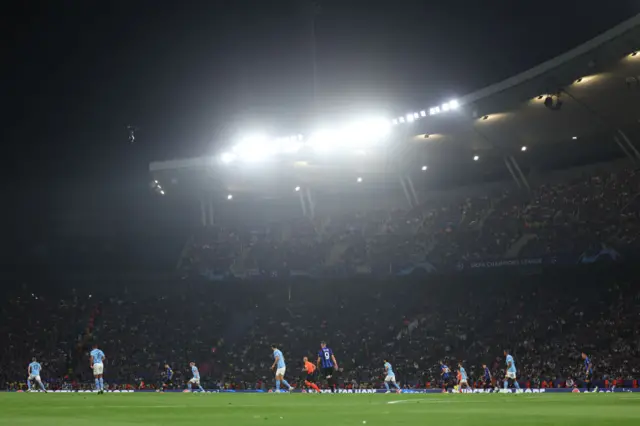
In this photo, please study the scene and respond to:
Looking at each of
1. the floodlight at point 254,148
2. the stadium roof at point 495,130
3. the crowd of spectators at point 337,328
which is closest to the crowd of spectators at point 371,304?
the crowd of spectators at point 337,328

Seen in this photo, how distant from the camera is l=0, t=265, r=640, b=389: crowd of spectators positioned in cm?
4116

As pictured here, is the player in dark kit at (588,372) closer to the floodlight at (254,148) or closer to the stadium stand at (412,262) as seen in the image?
the stadium stand at (412,262)

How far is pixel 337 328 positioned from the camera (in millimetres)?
51719

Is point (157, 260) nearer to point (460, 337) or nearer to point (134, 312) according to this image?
point (134, 312)

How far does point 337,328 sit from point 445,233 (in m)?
9.96

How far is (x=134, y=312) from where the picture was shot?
190 feet

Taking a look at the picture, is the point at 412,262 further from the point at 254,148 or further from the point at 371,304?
the point at 254,148

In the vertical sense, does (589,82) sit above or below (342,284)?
above

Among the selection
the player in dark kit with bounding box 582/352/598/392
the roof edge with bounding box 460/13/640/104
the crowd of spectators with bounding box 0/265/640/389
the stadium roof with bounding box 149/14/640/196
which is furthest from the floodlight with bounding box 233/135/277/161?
the player in dark kit with bounding box 582/352/598/392

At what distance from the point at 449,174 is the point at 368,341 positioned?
15.3 m

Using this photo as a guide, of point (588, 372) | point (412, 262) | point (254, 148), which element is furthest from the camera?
point (412, 262)

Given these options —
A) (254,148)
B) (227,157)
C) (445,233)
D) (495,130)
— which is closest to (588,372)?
(495,130)

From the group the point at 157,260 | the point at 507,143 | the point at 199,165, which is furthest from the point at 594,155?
the point at 157,260

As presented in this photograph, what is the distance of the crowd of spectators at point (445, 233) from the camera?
43.6m
